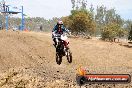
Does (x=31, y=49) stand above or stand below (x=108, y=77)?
below

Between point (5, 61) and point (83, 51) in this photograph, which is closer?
point (5, 61)

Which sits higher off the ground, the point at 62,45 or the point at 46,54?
the point at 62,45

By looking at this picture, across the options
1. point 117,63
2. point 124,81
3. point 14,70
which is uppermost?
point 124,81

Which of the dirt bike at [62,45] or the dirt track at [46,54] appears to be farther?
the dirt track at [46,54]

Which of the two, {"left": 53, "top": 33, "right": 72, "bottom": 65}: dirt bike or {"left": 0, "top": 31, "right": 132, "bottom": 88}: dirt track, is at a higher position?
{"left": 53, "top": 33, "right": 72, "bottom": 65}: dirt bike

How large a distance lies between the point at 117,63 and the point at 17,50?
44.3 feet

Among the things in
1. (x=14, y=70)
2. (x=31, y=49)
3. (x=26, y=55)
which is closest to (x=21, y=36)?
(x=31, y=49)

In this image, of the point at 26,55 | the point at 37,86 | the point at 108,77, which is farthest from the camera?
the point at 26,55

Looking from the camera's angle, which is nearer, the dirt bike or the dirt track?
the dirt bike

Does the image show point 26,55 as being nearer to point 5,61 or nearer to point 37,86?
point 5,61

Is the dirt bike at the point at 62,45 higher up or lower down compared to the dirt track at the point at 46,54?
higher up

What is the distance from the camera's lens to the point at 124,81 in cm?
922

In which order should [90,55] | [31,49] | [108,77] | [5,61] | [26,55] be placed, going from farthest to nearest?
[90,55], [31,49], [26,55], [5,61], [108,77]

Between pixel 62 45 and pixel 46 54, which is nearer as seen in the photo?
pixel 62 45
